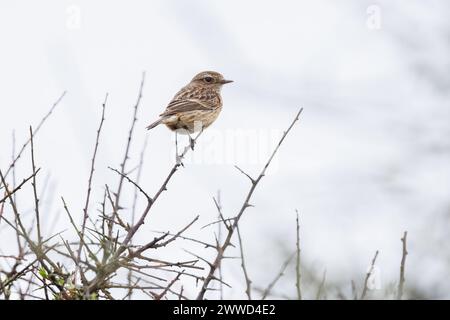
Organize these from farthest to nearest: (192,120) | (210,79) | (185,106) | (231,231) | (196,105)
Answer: (210,79) → (196,105) → (185,106) → (192,120) → (231,231)

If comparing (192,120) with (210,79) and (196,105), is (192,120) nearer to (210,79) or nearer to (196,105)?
(196,105)

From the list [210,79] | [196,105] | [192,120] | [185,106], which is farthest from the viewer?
[210,79]

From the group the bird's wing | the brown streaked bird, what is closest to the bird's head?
the brown streaked bird

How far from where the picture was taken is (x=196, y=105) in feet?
30.3

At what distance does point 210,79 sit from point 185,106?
140cm

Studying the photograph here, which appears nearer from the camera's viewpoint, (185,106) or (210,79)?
(185,106)

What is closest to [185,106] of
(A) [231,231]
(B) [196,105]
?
(B) [196,105]

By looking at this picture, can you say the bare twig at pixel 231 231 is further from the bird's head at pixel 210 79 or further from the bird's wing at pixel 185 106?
the bird's head at pixel 210 79

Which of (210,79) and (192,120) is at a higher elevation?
(210,79)

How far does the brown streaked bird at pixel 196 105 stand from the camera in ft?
28.3
